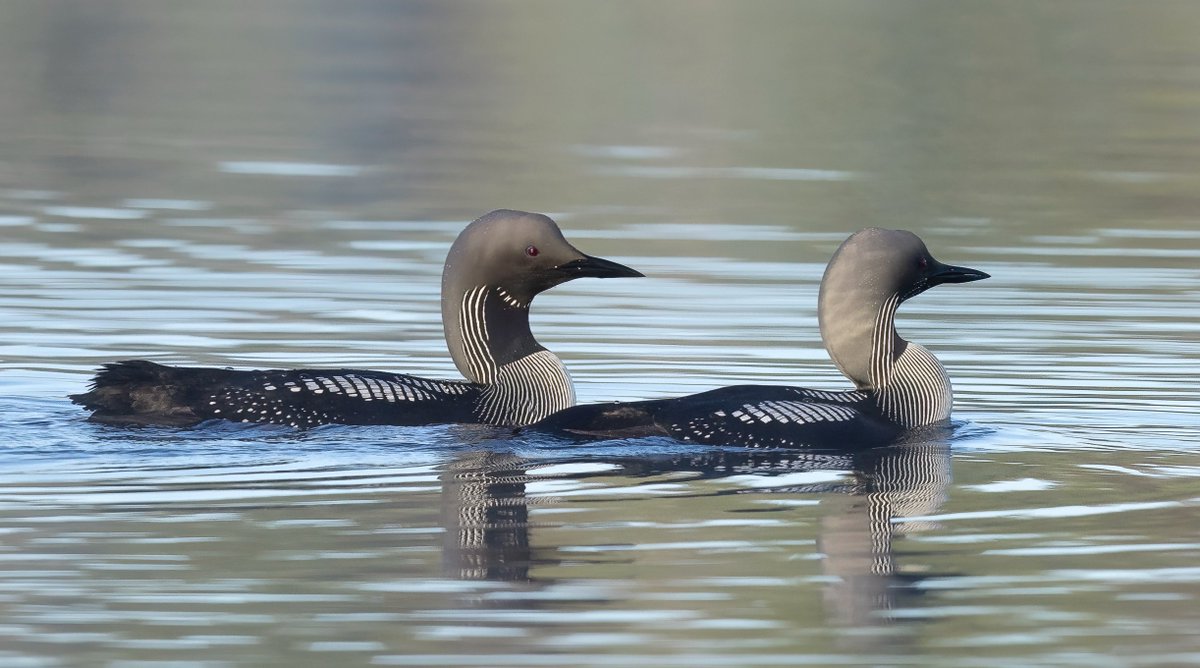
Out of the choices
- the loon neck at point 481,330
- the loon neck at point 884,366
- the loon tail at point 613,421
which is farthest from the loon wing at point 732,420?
the loon neck at point 481,330

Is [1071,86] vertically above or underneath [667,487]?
above

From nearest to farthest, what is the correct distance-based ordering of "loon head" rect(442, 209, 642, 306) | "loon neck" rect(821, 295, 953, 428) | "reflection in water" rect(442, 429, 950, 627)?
"reflection in water" rect(442, 429, 950, 627) < "loon neck" rect(821, 295, 953, 428) < "loon head" rect(442, 209, 642, 306)

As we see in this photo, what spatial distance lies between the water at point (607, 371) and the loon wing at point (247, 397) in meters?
0.11

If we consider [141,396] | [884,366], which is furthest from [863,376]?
[141,396]

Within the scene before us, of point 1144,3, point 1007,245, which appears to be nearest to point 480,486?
point 1007,245

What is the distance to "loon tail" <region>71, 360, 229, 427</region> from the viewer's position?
805 cm

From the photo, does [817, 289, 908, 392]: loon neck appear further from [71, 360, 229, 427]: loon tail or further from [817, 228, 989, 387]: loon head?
[71, 360, 229, 427]: loon tail

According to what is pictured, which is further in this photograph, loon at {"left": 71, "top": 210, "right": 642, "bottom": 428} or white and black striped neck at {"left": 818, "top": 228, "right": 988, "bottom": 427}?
white and black striped neck at {"left": 818, "top": 228, "right": 988, "bottom": 427}

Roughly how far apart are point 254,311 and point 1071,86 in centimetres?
1803

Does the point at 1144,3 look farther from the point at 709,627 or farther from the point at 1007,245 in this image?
the point at 709,627

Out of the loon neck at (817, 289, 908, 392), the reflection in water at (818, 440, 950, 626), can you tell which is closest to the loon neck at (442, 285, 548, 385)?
the loon neck at (817, 289, 908, 392)

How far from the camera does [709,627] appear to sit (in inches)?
215

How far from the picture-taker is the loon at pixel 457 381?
26.5ft

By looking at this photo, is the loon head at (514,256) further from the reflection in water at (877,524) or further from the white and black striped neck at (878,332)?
the reflection in water at (877,524)
